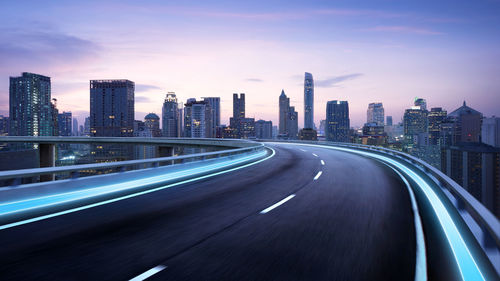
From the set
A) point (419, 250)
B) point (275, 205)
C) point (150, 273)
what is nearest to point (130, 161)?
point (275, 205)

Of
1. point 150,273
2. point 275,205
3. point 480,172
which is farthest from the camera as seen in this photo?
point 480,172

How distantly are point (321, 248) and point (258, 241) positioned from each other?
1031 millimetres

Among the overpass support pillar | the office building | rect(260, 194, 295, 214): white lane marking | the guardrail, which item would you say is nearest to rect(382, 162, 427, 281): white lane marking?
rect(260, 194, 295, 214): white lane marking

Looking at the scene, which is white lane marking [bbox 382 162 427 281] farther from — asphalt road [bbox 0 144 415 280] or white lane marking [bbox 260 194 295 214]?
white lane marking [bbox 260 194 295 214]

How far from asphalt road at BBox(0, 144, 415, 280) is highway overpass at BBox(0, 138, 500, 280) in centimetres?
2

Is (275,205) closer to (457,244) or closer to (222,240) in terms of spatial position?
(222,240)

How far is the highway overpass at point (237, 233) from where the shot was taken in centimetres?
362

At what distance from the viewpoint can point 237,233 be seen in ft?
16.6

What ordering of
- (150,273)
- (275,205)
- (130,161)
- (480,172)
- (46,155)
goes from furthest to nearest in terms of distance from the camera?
1. (480,172)
2. (46,155)
3. (130,161)
4. (275,205)
5. (150,273)

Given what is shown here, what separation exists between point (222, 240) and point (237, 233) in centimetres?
43

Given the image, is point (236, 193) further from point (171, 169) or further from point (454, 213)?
point (454, 213)

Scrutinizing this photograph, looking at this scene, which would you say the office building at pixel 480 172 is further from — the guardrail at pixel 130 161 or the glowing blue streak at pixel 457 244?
the glowing blue streak at pixel 457 244

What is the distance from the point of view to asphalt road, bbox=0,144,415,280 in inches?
142

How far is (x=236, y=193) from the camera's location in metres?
8.61
